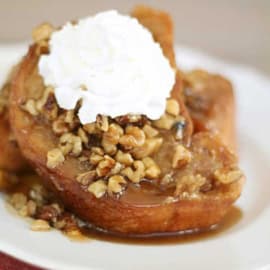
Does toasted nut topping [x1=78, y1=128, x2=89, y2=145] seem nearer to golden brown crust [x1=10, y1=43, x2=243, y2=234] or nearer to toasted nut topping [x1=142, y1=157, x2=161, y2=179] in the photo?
golden brown crust [x1=10, y1=43, x2=243, y2=234]

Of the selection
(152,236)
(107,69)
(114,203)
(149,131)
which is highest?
(107,69)

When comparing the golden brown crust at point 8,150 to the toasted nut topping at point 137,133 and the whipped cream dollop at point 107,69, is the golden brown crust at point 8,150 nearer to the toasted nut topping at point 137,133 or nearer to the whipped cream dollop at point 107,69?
the whipped cream dollop at point 107,69

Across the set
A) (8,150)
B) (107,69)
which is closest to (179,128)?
(107,69)

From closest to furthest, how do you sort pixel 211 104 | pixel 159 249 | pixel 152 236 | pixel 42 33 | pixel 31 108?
pixel 159 249 → pixel 152 236 → pixel 31 108 → pixel 42 33 → pixel 211 104

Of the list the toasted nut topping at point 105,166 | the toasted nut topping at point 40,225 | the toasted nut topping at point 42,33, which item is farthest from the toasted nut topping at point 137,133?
the toasted nut topping at point 42,33

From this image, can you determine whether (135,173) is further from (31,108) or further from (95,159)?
(31,108)

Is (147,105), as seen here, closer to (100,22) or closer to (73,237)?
(100,22)

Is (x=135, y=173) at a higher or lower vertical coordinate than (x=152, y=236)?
higher

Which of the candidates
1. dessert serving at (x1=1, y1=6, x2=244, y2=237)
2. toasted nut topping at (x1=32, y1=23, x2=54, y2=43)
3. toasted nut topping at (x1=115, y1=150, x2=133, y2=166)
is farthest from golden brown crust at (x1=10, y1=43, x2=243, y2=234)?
toasted nut topping at (x1=32, y1=23, x2=54, y2=43)
